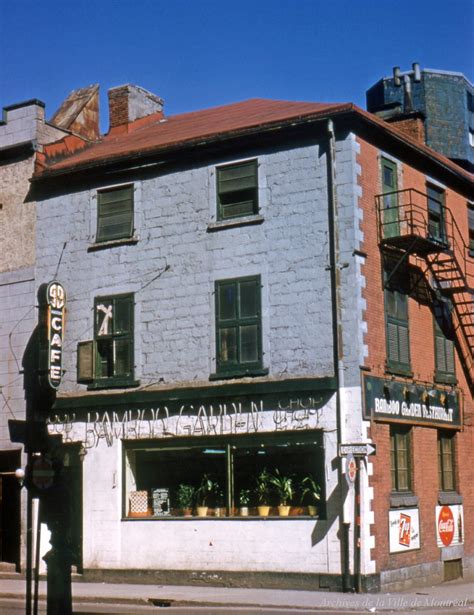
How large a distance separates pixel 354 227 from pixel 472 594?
7500mm

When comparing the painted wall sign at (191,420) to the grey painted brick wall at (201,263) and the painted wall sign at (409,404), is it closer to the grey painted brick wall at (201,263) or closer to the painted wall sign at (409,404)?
the grey painted brick wall at (201,263)

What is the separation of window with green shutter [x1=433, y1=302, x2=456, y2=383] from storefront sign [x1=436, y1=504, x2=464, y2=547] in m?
2.95

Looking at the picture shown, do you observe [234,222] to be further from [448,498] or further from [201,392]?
[448,498]

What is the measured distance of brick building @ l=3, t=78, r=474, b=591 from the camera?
1909cm

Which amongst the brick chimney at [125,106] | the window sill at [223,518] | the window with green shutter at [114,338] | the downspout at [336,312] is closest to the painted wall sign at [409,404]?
the downspout at [336,312]

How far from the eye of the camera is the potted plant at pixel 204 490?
2038cm

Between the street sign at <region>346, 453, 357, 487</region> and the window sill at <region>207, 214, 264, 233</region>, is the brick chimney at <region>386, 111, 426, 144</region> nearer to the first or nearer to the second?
the window sill at <region>207, 214, 264, 233</region>

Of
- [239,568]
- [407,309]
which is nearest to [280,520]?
[239,568]

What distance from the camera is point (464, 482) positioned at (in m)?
22.6

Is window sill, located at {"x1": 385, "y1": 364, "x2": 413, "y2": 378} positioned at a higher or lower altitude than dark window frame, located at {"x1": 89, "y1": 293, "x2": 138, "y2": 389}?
lower

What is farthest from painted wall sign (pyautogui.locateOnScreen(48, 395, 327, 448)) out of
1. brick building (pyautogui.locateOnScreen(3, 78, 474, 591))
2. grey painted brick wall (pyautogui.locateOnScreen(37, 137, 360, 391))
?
grey painted brick wall (pyautogui.locateOnScreen(37, 137, 360, 391))

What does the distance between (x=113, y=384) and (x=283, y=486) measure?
4.61 metres

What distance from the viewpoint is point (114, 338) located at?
2175 cm

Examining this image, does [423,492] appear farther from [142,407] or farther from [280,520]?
[142,407]
